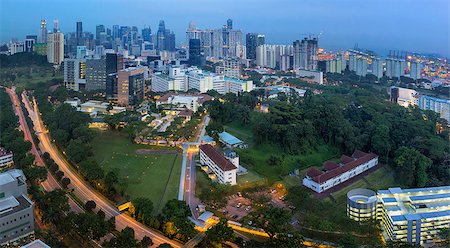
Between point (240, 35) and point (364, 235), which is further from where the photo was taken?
point (240, 35)

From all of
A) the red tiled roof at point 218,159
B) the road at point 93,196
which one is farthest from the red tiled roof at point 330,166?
the road at point 93,196

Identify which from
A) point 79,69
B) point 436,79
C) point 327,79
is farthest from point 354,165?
point 436,79

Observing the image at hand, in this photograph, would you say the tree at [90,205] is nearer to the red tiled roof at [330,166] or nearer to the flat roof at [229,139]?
the flat roof at [229,139]

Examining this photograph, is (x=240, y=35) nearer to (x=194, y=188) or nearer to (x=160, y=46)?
(x=160, y=46)

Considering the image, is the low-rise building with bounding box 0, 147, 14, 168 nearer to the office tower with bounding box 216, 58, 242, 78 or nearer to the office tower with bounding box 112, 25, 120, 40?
the office tower with bounding box 216, 58, 242, 78

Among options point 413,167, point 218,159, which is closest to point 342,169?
point 413,167

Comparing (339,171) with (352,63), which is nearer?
(339,171)

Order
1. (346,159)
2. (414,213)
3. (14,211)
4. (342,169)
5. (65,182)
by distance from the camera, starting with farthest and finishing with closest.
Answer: (346,159) < (342,169) < (65,182) < (414,213) < (14,211)

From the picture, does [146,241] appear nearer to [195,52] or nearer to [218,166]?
[218,166]
